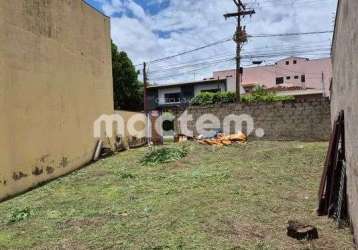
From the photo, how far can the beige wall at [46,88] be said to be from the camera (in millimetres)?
8688

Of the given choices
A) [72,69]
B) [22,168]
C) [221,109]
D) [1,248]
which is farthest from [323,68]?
[1,248]

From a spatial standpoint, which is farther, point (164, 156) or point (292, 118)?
point (292, 118)

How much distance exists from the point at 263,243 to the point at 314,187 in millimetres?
3337

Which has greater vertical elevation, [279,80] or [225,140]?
[279,80]

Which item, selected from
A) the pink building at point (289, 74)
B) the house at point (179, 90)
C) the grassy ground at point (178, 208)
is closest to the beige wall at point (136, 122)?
the grassy ground at point (178, 208)

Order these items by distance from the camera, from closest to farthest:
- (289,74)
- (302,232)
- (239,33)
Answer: (302,232) → (239,33) → (289,74)

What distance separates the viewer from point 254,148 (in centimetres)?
1339

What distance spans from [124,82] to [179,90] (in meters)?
8.98

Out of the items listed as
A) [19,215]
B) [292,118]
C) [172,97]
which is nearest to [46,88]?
[19,215]

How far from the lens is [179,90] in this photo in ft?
128

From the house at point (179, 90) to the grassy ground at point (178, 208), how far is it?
25966 mm

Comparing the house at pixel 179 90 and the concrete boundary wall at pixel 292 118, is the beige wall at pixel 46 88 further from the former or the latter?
the house at pixel 179 90

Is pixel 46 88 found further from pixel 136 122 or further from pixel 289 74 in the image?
pixel 289 74

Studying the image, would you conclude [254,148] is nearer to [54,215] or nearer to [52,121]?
[52,121]
